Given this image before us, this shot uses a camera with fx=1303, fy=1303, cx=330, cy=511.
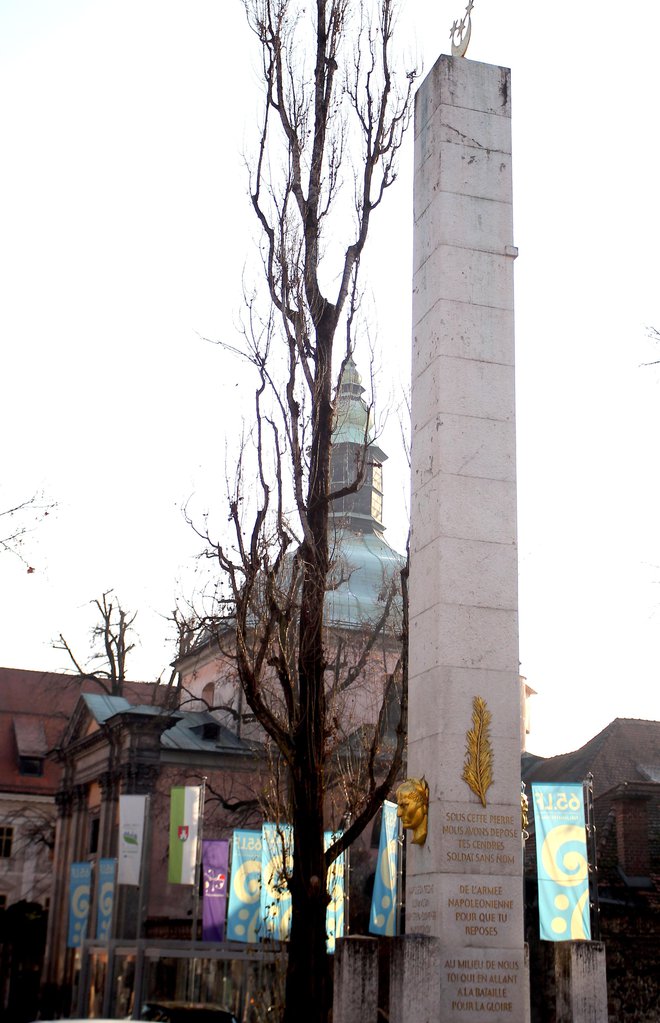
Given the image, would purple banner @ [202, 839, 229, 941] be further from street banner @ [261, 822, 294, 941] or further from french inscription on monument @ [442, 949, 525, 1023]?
french inscription on monument @ [442, 949, 525, 1023]

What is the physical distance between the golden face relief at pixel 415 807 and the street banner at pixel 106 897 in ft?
53.2

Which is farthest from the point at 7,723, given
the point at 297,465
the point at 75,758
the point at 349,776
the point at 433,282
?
the point at 433,282

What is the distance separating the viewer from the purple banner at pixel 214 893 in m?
23.0

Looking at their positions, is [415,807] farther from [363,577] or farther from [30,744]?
[30,744]

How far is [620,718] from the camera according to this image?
1389 inches

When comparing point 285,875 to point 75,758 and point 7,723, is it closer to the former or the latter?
point 75,758

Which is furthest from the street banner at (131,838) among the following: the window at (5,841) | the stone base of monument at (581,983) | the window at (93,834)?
the window at (5,841)

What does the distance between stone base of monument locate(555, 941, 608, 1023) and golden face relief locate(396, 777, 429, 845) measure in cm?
163

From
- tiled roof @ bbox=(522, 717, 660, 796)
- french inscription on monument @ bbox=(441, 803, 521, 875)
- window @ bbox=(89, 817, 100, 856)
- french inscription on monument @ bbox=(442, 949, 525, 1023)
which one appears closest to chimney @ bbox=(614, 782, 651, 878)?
tiled roof @ bbox=(522, 717, 660, 796)

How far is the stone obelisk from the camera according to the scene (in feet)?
35.8

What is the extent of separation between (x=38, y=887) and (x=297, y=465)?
37751 millimetres

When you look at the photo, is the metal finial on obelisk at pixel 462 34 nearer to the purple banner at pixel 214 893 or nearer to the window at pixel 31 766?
the purple banner at pixel 214 893

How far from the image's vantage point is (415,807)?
37.2 ft

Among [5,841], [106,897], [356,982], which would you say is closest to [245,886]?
[106,897]
